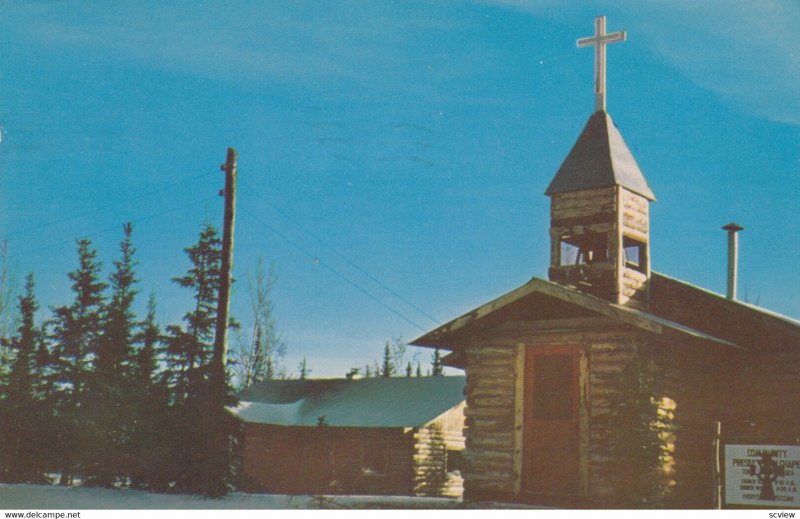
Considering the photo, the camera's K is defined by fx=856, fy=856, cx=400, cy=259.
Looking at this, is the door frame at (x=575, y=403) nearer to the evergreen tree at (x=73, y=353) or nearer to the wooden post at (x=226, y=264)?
the wooden post at (x=226, y=264)

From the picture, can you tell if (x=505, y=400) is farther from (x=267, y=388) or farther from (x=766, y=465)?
(x=267, y=388)

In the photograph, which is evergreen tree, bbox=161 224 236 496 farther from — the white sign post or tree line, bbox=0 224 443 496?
the white sign post

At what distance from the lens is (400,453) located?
109 feet

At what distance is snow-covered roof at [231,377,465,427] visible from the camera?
110 ft

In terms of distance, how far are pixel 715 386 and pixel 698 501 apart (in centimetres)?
268

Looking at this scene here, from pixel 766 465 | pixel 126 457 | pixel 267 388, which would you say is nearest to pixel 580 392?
pixel 766 465

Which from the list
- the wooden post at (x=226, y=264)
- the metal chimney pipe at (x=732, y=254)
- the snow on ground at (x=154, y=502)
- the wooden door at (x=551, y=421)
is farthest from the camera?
the metal chimney pipe at (x=732, y=254)

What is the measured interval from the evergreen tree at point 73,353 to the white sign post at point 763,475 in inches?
686

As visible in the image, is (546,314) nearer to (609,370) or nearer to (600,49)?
(609,370)

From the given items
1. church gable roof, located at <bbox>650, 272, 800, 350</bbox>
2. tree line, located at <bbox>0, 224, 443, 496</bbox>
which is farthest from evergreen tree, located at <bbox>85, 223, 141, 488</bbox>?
church gable roof, located at <bbox>650, 272, 800, 350</bbox>

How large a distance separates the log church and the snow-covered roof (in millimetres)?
13675

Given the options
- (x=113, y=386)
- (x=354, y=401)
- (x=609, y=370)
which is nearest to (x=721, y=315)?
(x=609, y=370)

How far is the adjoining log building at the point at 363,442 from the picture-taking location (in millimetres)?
33000

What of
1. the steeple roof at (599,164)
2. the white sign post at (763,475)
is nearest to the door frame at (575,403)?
the white sign post at (763,475)
